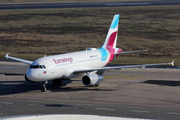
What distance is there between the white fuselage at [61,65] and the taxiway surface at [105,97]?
231 cm

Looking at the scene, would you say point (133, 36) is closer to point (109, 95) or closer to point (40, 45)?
point (40, 45)

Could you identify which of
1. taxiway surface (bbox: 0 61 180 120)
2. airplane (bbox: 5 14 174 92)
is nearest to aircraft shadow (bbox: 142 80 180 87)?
taxiway surface (bbox: 0 61 180 120)

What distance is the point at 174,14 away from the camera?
136500 mm

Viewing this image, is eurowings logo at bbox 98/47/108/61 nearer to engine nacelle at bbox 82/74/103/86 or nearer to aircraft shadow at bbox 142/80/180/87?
aircraft shadow at bbox 142/80/180/87

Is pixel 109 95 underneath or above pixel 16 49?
underneath

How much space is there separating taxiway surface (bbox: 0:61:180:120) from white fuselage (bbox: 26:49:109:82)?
231 cm

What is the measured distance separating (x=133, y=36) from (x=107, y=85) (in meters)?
53.7

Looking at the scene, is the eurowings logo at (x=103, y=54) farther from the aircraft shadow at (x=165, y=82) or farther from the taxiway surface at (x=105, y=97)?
the aircraft shadow at (x=165, y=82)

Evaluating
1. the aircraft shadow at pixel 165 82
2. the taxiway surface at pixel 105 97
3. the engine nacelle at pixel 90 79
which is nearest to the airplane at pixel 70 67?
the engine nacelle at pixel 90 79

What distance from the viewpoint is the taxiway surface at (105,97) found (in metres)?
32.2

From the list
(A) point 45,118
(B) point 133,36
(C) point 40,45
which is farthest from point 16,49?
(A) point 45,118

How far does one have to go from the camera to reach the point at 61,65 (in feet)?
136

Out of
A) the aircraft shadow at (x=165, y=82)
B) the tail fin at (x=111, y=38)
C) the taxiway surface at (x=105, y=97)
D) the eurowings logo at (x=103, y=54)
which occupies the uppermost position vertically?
the tail fin at (x=111, y=38)

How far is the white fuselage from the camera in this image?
39.2 m
